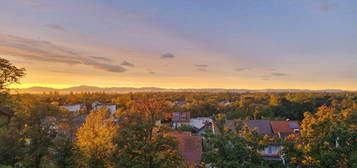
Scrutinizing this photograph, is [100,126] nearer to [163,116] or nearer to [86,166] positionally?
[86,166]

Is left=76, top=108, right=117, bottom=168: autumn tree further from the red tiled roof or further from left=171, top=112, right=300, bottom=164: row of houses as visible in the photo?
the red tiled roof

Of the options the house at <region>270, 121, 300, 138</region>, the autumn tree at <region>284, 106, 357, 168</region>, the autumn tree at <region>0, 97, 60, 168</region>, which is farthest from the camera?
the house at <region>270, 121, 300, 138</region>

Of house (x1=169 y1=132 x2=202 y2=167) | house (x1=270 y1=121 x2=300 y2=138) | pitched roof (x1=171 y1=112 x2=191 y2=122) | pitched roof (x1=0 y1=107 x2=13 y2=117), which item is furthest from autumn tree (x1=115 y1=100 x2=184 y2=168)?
pitched roof (x1=171 y1=112 x2=191 y2=122)

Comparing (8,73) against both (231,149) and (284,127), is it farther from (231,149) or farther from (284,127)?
(284,127)

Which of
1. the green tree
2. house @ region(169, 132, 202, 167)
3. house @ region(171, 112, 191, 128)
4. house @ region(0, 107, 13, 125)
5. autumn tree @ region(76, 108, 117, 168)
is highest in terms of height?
the green tree

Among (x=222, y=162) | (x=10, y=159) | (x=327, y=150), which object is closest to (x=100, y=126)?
(x=10, y=159)

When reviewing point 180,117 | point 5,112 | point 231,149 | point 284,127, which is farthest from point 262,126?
point 5,112

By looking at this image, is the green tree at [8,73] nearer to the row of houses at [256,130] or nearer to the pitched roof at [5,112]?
the pitched roof at [5,112]

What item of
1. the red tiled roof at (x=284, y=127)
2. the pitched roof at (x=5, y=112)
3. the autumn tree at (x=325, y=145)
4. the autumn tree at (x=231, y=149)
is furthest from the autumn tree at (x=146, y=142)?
the red tiled roof at (x=284, y=127)
